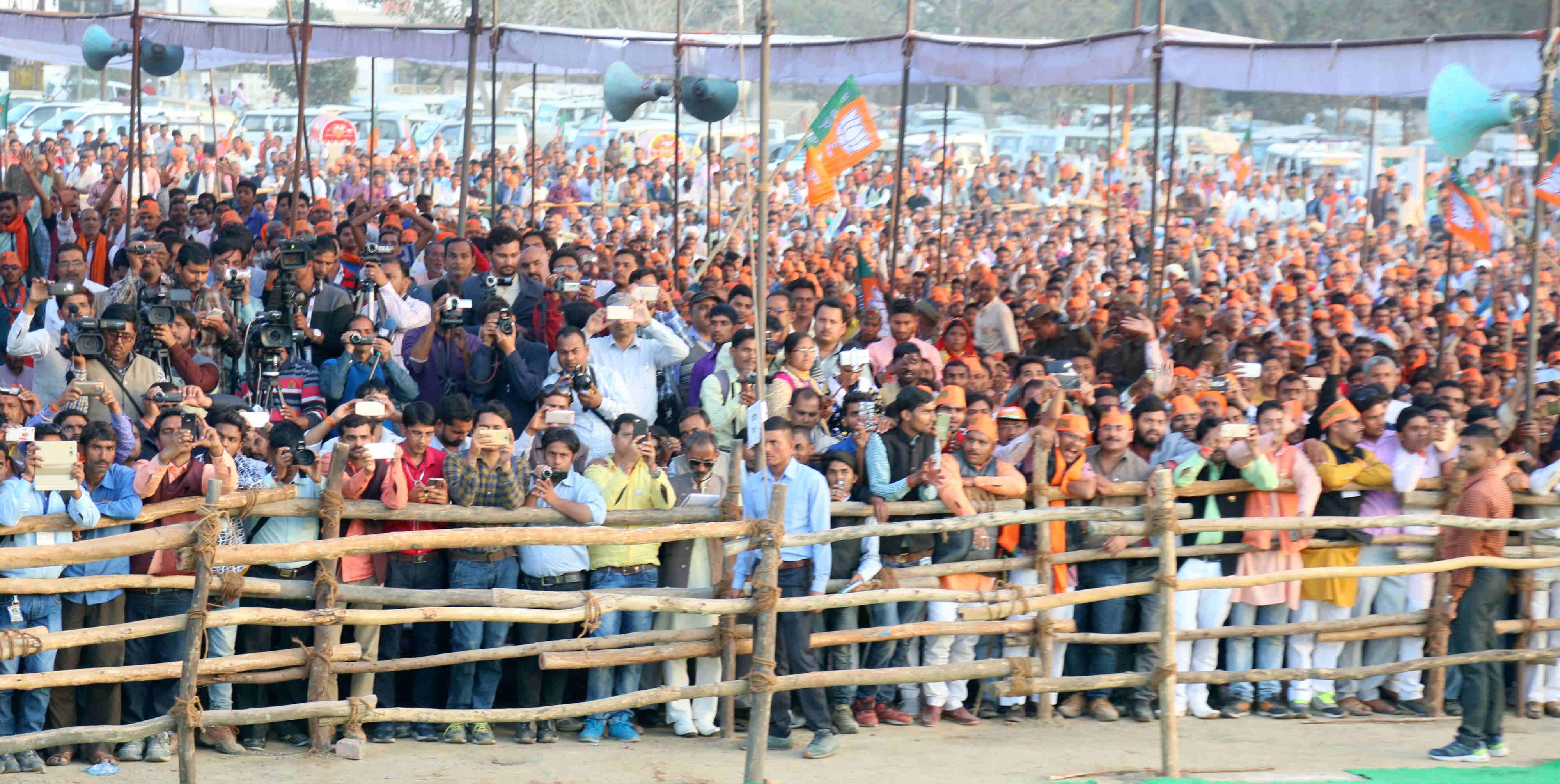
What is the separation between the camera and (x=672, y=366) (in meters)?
7.84

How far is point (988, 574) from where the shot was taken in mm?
6594

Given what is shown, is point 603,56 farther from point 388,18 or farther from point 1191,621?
point 388,18

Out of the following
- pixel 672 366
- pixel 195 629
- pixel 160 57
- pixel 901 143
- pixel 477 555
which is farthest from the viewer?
pixel 160 57

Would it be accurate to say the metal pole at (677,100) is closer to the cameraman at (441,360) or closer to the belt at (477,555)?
the cameraman at (441,360)

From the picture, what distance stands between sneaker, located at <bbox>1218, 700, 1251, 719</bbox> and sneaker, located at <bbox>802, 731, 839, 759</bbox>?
5.74ft

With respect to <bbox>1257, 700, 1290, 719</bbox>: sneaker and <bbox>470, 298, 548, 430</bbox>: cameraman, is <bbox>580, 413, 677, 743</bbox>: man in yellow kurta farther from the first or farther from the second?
<bbox>1257, 700, 1290, 719</bbox>: sneaker

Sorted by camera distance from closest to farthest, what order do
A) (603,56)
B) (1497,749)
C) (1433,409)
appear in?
1. (1497,749)
2. (1433,409)
3. (603,56)

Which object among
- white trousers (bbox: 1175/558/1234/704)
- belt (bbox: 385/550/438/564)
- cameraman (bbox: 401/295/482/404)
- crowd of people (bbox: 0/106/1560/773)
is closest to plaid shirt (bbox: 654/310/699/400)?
crowd of people (bbox: 0/106/1560/773)

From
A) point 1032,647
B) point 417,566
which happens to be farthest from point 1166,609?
point 417,566

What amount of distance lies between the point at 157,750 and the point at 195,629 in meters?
0.87

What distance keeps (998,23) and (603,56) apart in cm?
2368

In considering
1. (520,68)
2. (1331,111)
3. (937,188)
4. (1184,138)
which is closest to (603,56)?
(520,68)

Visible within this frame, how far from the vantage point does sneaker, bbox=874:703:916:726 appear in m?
6.54

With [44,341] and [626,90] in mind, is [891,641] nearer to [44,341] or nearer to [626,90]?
[44,341]
